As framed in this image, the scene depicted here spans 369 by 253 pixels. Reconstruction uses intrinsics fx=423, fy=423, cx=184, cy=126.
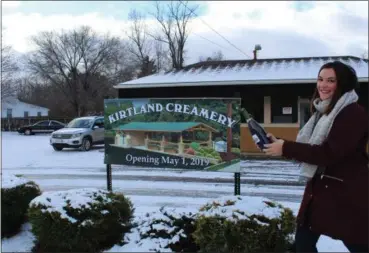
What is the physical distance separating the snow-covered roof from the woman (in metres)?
14.0

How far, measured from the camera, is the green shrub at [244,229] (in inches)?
164

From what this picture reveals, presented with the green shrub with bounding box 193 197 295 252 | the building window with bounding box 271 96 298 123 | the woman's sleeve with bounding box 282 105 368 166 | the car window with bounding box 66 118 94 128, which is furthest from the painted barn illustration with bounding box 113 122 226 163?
the car window with bounding box 66 118 94 128

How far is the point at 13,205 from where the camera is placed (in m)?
5.52

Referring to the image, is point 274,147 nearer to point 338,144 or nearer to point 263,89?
point 338,144

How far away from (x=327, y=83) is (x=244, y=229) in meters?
2.01

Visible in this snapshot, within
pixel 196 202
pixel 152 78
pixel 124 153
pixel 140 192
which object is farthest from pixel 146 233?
pixel 152 78

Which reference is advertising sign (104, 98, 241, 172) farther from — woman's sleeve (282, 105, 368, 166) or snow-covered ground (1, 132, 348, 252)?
woman's sleeve (282, 105, 368, 166)

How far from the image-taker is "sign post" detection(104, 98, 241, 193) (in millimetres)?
6164

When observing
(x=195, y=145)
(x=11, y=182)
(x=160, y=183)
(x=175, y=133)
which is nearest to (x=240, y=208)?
(x=195, y=145)

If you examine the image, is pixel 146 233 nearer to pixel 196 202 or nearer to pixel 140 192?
pixel 196 202

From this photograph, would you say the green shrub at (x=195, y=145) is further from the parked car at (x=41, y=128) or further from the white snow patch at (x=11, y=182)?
the parked car at (x=41, y=128)

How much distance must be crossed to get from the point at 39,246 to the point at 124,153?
7.51 ft

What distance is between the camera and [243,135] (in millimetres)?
17750

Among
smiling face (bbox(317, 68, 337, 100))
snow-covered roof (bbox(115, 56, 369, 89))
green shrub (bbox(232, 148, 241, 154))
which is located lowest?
green shrub (bbox(232, 148, 241, 154))
